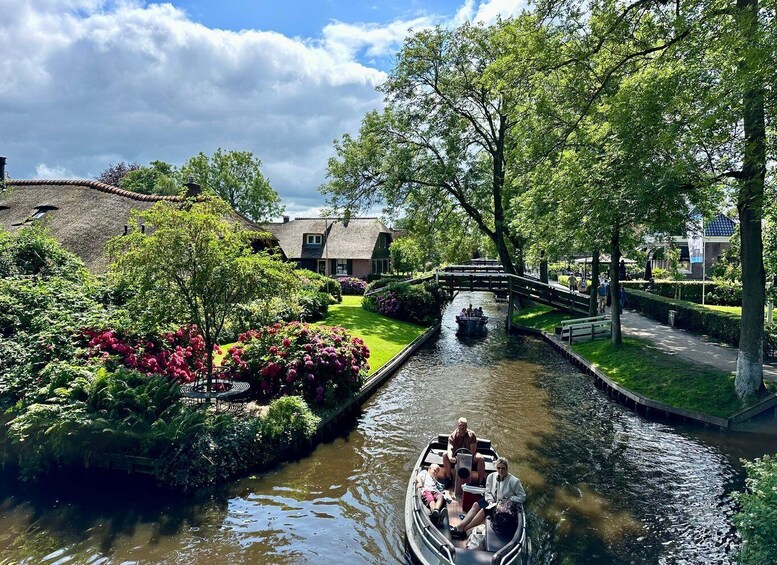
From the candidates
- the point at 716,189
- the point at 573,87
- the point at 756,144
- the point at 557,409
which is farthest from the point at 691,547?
the point at 573,87

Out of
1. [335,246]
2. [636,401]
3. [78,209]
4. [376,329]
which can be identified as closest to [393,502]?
[636,401]

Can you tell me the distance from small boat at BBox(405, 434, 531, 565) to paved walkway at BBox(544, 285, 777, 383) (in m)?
12.8

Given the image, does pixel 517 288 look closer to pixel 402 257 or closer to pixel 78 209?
pixel 78 209

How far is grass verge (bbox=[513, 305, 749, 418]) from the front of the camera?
15.4 m

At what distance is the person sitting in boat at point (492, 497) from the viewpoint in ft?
28.4

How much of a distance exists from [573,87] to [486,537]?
14979 millimetres

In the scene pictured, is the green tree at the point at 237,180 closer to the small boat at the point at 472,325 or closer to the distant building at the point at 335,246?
the distant building at the point at 335,246

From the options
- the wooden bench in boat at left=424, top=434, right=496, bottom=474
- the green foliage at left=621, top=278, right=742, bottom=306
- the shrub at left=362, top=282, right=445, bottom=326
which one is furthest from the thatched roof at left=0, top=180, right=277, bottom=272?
the green foliage at left=621, top=278, right=742, bottom=306

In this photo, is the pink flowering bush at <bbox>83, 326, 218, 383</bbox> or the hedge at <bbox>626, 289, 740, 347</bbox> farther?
the hedge at <bbox>626, 289, 740, 347</bbox>

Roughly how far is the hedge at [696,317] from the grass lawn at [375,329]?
14.2 m

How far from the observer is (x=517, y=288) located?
35.2 meters

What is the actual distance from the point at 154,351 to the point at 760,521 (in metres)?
14.7

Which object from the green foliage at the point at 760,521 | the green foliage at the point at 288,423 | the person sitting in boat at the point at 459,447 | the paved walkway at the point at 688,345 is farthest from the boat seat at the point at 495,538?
the paved walkway at the point at 688,345

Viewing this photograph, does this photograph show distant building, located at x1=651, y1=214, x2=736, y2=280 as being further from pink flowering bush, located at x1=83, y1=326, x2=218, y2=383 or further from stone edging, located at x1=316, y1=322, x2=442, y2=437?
pink flowering bush, located at x1=83, y1=326, x2=218, y2=383
